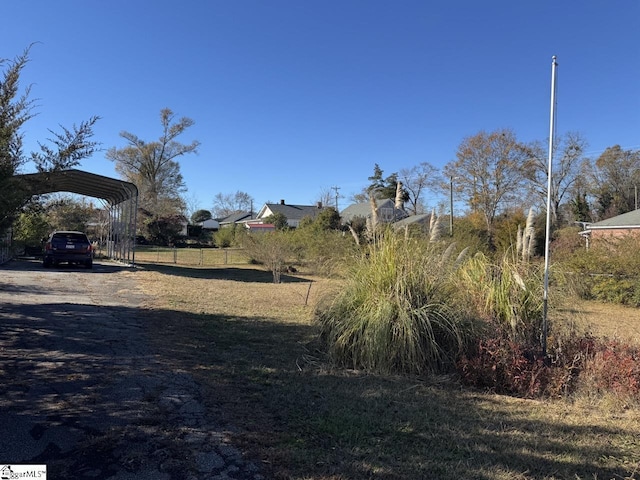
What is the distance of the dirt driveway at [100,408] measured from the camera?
2.89 meters

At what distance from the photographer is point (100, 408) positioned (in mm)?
3760

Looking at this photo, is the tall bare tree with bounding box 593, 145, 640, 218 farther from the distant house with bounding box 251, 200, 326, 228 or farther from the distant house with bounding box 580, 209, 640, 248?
the distant house with bounding box 251, 200, 326, 228

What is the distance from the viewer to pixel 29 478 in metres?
2.71

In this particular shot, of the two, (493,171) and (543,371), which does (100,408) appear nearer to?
(543,371)

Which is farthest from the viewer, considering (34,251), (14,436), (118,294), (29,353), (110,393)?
(34,251)

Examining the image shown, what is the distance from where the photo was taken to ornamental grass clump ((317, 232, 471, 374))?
5441 mm

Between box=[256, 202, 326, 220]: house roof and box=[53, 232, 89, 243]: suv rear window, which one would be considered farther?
box=[256, 202, 326, 220]: house roof

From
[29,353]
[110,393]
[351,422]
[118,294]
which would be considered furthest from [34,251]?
[351,422]

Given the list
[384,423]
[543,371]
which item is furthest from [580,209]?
[384,423]

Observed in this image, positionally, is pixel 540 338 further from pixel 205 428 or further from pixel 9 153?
pixel 9 153

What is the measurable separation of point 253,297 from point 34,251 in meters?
17.2

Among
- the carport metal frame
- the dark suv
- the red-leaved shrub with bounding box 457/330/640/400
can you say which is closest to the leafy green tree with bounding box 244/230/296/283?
the carport metal frame

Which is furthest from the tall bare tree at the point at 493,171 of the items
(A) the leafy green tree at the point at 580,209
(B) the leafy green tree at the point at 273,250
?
(B) the leafy green tree at the point at 273,250
